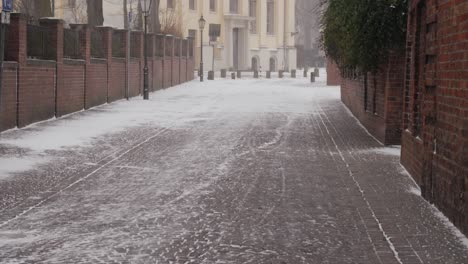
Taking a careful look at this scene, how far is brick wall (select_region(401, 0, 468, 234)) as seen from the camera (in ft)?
23.2

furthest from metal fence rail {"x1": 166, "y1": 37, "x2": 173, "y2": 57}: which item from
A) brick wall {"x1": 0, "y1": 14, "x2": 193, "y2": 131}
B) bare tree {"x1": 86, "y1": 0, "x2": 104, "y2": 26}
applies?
brick wall {"x1": 0, "y1": 14, "x2": 193, "y2": 131}

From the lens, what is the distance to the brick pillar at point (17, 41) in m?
15.9

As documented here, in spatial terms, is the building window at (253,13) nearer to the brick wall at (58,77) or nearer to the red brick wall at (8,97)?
the brick wall at (58,77)

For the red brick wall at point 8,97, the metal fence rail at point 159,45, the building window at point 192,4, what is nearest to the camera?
the red brick wall at point 8,97

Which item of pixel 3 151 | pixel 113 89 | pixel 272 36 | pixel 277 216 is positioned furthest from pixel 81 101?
pixel 272 36

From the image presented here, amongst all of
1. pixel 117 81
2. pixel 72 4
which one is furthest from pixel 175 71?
pixel 72 4

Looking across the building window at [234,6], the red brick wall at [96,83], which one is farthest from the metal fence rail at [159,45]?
the building window at [234,6]

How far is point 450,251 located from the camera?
6355 mm

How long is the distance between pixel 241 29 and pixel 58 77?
59941mm

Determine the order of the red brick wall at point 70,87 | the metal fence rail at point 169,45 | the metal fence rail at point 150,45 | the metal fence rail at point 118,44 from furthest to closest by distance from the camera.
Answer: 1. the metal fence rail at point 169,45
2. the metal fence rail at point 150,45
3. the metal fence rail at point 118,44
4. the red brick wall at point 70,87

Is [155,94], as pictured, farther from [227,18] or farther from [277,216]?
[227,18]

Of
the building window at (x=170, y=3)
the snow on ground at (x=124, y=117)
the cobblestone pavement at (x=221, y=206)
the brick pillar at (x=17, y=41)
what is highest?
the building window at (x=170, y=3)

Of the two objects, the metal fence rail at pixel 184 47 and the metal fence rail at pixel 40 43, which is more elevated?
the metal fence rail at pixel 184 47

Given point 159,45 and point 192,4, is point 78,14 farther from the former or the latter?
point 159,45
